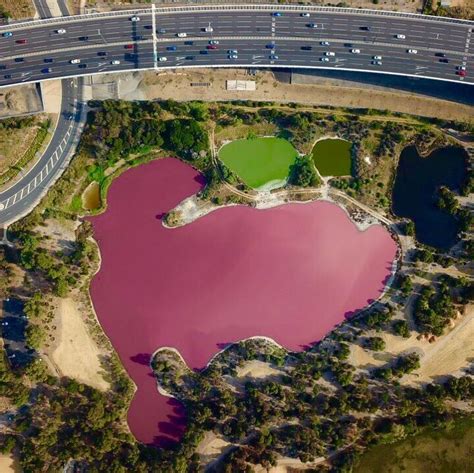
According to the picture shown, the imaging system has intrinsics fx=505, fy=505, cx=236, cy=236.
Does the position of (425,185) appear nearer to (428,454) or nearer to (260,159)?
(260,159)

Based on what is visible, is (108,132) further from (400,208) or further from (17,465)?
(17,465)

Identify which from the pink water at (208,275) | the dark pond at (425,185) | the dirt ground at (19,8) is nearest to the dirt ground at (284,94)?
the dark pond at (425,185)

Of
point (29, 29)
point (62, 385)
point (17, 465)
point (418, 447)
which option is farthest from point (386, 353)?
point (29, 29)

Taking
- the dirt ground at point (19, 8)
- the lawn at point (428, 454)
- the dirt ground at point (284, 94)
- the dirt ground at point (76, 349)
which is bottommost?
the lawn at point (428, 454)

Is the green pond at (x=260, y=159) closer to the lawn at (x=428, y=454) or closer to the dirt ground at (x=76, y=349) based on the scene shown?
the dirt ground at (x=76, y=349)

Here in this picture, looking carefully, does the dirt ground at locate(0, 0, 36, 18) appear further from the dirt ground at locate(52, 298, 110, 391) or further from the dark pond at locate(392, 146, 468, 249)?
the dark pond at locate(392, 146, 468, 249)

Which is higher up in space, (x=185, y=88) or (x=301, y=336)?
(x=185, y=88)
